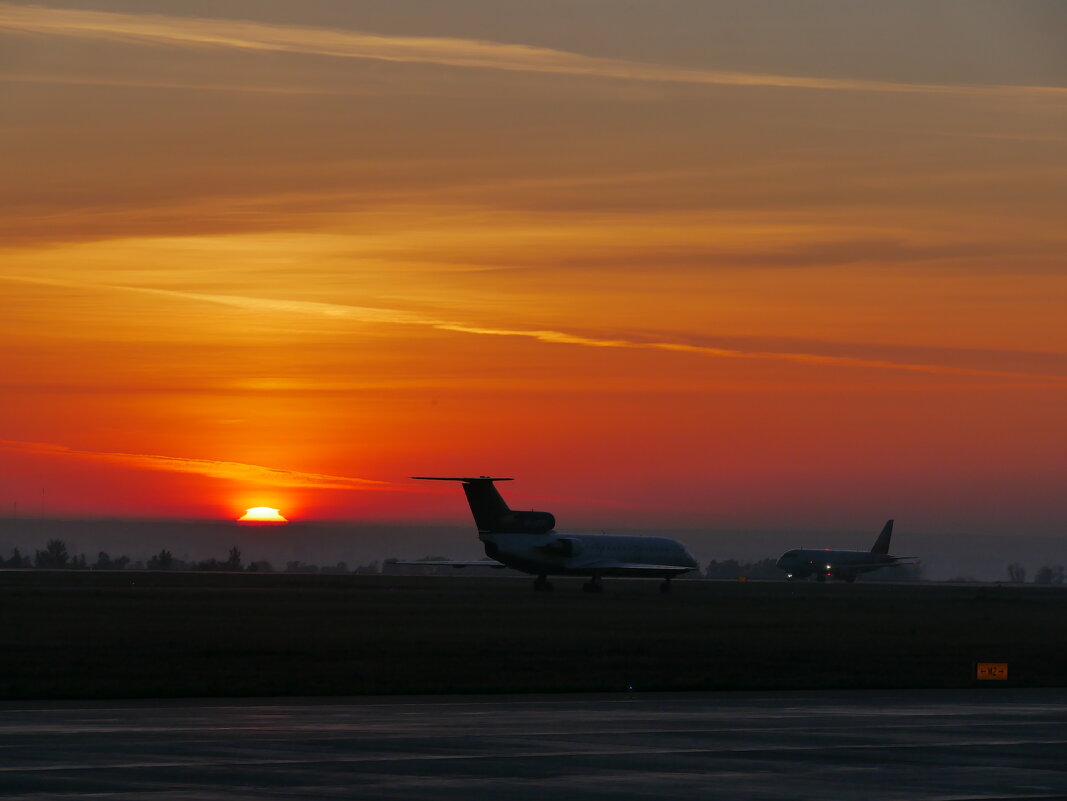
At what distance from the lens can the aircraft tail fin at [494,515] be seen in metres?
112

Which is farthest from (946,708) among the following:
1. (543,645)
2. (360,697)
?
(543,645)

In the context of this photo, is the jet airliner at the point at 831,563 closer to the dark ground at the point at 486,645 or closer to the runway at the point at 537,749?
the dark ground at the point at 486,645

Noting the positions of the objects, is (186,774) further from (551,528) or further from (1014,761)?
(551,528)

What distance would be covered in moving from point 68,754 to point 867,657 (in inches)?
1271

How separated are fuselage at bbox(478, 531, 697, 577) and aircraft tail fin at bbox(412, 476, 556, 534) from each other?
0.46 meters

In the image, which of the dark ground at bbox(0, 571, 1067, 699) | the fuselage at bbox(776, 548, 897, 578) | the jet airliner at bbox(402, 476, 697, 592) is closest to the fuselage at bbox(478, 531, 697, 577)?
the jet airliner at bbox(402, 476, 697, 592)

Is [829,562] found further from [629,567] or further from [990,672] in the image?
[990,672]

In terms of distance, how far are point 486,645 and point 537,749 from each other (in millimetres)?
29007

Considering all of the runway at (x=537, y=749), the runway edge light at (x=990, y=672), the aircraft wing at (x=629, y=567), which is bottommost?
the runway at (x=537, y=749)

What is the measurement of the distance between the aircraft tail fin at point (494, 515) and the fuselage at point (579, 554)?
1.52 feet

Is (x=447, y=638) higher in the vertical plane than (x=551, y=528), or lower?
lower

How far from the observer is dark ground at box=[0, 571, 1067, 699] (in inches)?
1529

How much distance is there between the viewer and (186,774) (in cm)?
2111

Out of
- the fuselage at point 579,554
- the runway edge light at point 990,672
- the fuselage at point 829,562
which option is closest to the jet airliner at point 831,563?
the fuselage at point 829,562
